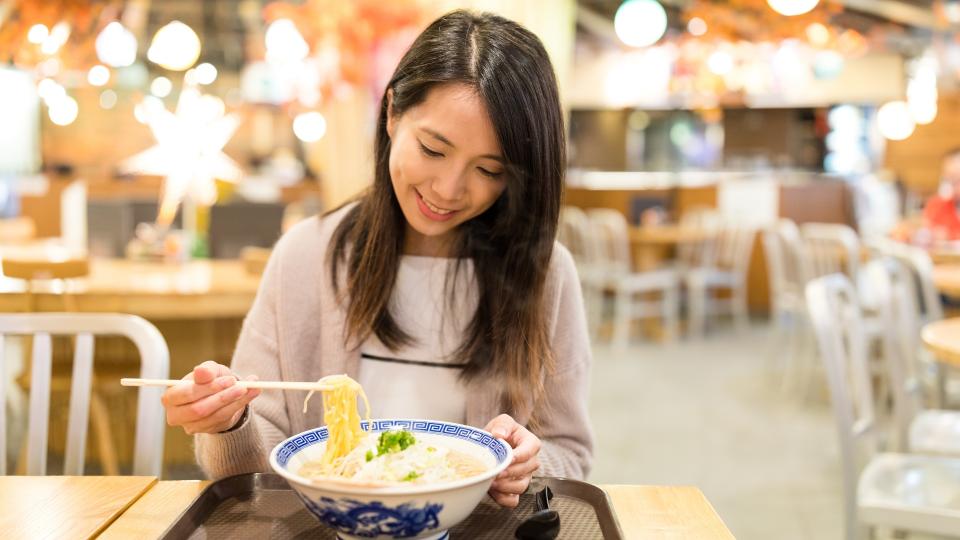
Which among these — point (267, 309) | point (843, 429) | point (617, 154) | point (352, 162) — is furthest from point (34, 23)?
point (617, 154)

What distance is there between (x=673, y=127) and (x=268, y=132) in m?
7.06

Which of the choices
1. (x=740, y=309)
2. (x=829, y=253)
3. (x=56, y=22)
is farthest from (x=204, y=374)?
(x=740, y=309)

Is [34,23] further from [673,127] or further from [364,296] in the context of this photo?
[673,127]

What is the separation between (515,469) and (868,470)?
5.14ft

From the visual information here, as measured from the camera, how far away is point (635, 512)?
1.10m

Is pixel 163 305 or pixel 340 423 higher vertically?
pixel 340 423

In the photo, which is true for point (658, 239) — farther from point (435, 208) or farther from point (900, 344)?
point (435, 208)

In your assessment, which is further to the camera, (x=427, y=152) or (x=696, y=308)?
(x=696, y=308)

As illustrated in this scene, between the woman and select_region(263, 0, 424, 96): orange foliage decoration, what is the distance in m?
3.91

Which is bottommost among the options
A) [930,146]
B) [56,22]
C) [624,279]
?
[624,279]

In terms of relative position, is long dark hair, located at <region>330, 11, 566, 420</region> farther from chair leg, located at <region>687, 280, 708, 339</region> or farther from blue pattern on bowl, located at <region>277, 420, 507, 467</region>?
chair leg, located at <region>687, 280, 708, 339</region>

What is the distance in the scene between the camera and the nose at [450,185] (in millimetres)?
1247

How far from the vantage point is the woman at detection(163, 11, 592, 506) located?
1.29 m

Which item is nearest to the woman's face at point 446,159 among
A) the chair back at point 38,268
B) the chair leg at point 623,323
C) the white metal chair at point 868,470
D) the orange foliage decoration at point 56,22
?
the white metal chair at point 868,470
